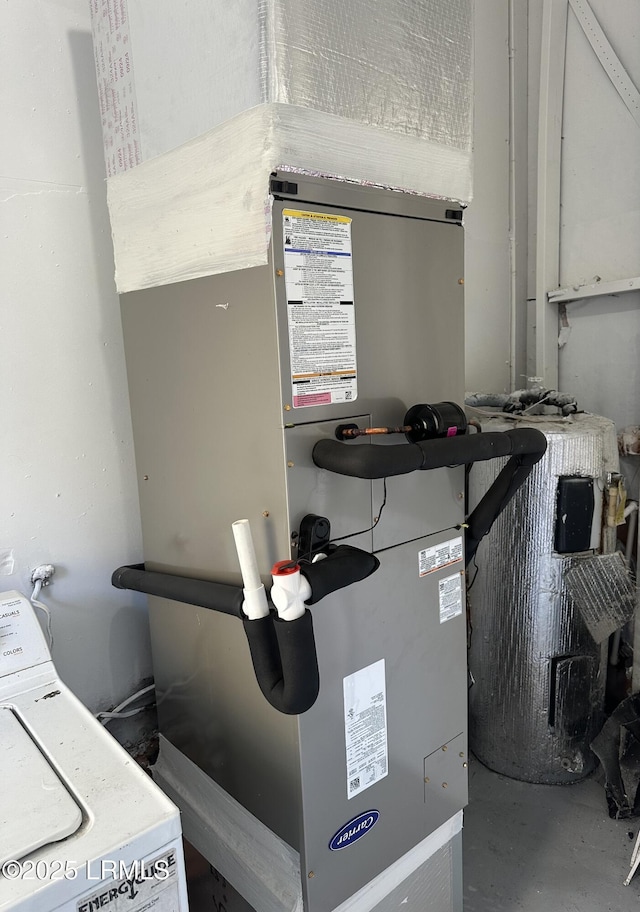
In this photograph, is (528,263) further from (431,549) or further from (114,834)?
(114,834)

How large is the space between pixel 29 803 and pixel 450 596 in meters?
0.77

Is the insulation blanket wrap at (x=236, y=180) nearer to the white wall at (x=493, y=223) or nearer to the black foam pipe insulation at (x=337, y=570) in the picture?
the black foam pipe insulation at (x=337, y=570)

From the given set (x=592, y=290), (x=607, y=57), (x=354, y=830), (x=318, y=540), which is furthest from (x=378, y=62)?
(x=607, y=57)

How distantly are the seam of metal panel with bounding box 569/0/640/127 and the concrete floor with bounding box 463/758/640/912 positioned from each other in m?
2.09

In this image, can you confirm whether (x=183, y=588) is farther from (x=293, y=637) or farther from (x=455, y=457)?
(x=455, y=457)

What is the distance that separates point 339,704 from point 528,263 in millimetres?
1842

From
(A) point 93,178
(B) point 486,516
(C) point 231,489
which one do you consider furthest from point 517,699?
(A) point 93,178

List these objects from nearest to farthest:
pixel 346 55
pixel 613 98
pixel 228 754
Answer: pixel 346 55, pixel 228 754, pixel 613 98

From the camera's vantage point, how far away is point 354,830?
1.00m

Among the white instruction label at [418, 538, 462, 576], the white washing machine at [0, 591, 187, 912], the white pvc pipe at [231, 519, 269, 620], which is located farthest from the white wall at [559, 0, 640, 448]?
the white washing machine at [0, 591, 187, 912]

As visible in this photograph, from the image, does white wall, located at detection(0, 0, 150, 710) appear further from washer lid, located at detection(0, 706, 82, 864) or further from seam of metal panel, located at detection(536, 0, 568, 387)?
seam of metal panel, located at detection(536, 0, 568, 387)

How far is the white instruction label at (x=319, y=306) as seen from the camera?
2.70ft

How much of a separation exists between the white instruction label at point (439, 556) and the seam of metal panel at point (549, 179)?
1.24 metres

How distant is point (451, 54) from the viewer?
0.98 m
